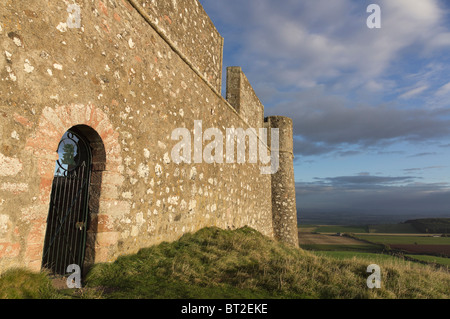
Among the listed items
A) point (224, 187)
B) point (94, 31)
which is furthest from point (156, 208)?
point (224, 187)

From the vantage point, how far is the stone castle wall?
270 cm

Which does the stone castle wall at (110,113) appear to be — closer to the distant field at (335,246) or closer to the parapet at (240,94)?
the parapet at (240,94)

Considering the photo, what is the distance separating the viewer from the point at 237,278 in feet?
12.3

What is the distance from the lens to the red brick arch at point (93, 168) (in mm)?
2869

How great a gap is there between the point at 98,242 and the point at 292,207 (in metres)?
12.0

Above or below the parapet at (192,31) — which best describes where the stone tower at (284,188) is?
below

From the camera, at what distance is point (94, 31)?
3.63m

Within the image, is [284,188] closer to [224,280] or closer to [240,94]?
[240,94]

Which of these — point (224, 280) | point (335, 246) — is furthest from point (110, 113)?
point (335, 246)

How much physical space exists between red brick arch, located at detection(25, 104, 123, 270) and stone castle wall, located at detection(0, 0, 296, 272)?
0.04 ft

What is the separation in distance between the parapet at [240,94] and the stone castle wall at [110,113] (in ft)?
7.67

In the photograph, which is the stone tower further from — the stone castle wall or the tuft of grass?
the tuft of grass

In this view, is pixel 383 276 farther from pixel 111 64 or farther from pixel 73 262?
pixel 111 64

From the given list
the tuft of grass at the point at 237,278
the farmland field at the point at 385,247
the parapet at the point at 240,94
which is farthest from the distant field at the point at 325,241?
the tuft of grass at the point at 237,278
